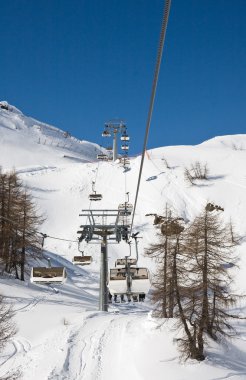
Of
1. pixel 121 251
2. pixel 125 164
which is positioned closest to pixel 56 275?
pixel 121 251

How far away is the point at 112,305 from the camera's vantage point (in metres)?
39.6

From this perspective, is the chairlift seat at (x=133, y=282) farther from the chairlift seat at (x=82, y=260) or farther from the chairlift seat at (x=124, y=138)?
the chairlift seat at (x=124, y=138)

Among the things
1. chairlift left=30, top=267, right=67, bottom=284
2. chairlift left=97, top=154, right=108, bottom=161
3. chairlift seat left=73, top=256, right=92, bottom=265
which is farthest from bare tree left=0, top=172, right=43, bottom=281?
chairlift left=97, top=154, right=108, bottom=161

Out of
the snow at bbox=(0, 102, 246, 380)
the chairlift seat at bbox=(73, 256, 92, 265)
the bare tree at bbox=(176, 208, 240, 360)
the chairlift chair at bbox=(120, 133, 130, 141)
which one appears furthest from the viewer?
the chairlift chair at bbox=(120, 133, 130, 141)

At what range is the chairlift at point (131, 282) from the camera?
20750 mm

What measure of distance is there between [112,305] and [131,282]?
65.2 ft

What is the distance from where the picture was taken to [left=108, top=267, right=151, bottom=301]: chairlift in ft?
68.1

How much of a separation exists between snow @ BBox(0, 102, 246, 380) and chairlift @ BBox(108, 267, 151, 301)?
322 cm

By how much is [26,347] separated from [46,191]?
5203 cm

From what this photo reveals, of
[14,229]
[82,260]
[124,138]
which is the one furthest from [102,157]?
[82,260]

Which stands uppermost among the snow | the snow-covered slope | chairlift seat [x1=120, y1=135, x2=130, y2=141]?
the snow-covered slope

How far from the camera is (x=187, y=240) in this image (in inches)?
1086

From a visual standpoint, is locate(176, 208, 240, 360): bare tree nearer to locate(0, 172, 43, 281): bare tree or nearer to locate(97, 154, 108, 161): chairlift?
locate(0, 172, 43, 281): bare tree

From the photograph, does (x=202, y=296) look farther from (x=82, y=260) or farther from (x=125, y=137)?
(x=125, y=137)
